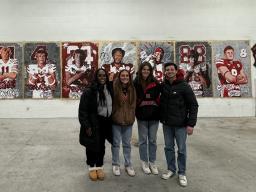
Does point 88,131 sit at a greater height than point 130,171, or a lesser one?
greater

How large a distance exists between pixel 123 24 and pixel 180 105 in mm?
6958

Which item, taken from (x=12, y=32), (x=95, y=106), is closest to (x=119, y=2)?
(x=12, y=32)

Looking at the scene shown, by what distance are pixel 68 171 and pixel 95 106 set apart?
1.27 meters

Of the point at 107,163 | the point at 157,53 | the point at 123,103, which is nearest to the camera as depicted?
the point at 123,103

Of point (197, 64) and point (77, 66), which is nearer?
point (77, 66)

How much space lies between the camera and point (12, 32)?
36.0ft

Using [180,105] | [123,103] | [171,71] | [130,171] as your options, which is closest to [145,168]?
[130,171]

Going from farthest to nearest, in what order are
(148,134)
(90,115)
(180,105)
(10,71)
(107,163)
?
(10,71) < (107,163) < (148,134) < (90,115) < (180,105)

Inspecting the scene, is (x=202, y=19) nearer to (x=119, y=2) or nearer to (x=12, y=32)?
(x=119, y=2)

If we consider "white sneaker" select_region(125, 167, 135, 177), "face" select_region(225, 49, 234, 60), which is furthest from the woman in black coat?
"face" select_region(225, 49, 234, 60)

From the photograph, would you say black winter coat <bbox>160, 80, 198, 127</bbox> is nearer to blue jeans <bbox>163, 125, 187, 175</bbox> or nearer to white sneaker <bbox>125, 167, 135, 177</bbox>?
blue jeans <bbox>163, 125, 187, 175</bbox>

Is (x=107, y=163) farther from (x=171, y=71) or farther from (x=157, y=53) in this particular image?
(x=157, y=53)

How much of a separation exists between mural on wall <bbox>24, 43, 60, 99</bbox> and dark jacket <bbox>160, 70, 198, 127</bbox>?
693 cm

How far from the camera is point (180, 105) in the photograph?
182 inches
